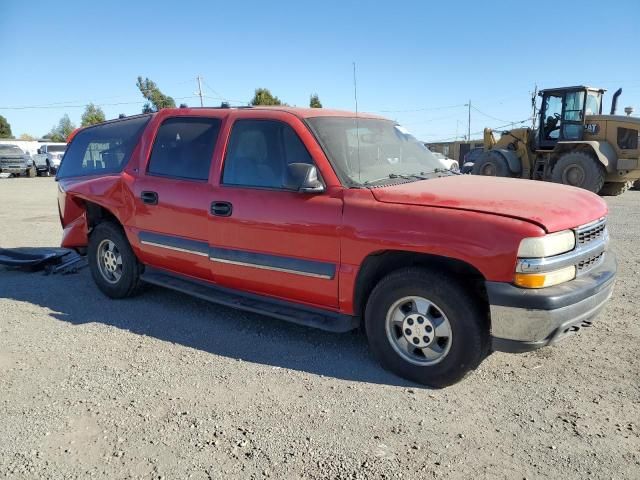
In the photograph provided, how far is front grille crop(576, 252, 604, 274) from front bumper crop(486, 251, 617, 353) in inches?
4.7

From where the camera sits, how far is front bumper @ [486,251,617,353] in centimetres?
290

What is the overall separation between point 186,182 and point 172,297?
154cm

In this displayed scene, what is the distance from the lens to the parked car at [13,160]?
31281 millimetres

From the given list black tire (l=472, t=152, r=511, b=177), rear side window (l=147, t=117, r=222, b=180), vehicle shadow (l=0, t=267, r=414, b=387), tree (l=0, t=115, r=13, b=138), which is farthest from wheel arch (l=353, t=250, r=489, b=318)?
tree (l=0, t=115, r=13, b=138)

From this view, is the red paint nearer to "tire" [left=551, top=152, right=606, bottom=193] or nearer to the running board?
the running board

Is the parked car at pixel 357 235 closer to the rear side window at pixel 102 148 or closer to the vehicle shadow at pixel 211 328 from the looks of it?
the rear side window at pixel 102 148

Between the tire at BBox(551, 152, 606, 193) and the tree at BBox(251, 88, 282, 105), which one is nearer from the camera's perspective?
the tire at BBox(551, 152, 606, 193)

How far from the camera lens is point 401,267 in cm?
347

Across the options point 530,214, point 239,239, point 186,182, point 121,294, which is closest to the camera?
point 530,214

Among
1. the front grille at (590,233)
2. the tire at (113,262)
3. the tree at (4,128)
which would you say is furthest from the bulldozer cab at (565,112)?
the tree at (4,128)

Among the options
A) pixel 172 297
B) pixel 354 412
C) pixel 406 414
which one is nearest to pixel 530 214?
pixel 406 414

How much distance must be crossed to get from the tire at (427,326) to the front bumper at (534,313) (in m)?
0.18

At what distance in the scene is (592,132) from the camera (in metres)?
13.6

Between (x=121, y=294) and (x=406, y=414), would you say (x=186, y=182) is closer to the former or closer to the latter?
(x=121, y=294)
